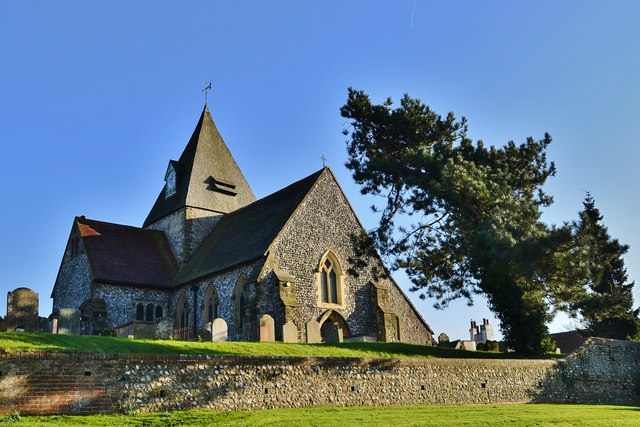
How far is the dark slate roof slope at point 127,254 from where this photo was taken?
33000 millimetres

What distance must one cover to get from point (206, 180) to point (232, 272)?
1126 centimetres

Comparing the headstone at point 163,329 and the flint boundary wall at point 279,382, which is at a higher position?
the headstone at point 163,329

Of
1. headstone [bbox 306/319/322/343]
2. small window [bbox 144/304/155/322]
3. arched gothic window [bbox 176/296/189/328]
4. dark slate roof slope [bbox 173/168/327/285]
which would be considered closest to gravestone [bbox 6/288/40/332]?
headstone [bbox 306/319/322/343]

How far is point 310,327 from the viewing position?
23.2 m

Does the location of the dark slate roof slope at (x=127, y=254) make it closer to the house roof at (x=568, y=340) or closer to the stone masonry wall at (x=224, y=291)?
the stone masonry wall at (x=224, y=291)

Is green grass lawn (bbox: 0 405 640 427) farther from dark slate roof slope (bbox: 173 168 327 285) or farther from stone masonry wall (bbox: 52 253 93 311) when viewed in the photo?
stone masonry wall (bbox: 52 253 93 311)

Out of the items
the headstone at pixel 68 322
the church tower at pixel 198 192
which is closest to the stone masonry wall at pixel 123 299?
the church tower at pixel 198 192

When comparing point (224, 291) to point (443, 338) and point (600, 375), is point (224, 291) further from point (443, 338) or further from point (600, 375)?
point (600, 375)

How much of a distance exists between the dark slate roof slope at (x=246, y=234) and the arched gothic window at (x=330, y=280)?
2.98 m

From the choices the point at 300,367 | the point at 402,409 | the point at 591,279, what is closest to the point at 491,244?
the point at 591,279

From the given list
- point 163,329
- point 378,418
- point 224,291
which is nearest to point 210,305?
point 224,291

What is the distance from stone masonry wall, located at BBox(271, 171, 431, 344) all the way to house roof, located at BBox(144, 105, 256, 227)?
983 cm

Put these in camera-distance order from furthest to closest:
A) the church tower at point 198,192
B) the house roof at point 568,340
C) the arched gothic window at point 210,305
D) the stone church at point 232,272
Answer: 1. the house roof at point 568,340
2. the church tower at point 198,192
3. the arched gothic window at point 210,305
4. the stone church at point 232,272

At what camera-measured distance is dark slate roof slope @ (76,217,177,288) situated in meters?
33.0
